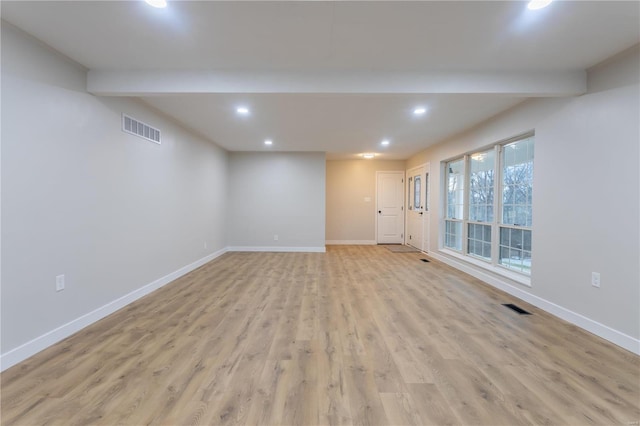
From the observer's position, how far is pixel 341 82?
8.68 feet

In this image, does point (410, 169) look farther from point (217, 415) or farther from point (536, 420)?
point (217, 415)

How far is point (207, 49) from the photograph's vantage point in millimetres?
2311

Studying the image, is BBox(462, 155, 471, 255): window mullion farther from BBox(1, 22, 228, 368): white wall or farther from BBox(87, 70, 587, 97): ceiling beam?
BBox(1, 22, 228, 368): white wall

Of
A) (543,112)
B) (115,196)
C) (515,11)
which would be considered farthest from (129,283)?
(543,112)

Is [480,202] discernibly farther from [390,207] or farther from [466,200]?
[390,207]

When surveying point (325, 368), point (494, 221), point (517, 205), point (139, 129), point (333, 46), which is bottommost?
point (325, 368)

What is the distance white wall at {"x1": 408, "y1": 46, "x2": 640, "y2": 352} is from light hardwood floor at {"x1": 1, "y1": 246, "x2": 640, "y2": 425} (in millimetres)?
276

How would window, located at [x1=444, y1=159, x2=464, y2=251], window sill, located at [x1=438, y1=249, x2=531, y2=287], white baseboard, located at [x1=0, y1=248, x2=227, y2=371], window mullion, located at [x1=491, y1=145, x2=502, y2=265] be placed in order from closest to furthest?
1. white baseboard, located at [x1=0, y1=248, x2=227, y2=371]
2. window sill, located at [x1=438, y1=249, x2=531, y2=287]
3. window mullion, located at [x1=491, y1=145, x2=502, y2=265]
4. window, located at [x1=444, y1=159, x2=464, y2=251]

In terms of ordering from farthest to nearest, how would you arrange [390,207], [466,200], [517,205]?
Answer: [390,207]
[466,200]
[517,205]

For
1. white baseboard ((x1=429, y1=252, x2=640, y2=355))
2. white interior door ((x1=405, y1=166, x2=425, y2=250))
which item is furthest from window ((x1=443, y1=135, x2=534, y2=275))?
white interior door ((x1=405, y1=166, x2=425, y2=250))

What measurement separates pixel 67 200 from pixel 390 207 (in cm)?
694

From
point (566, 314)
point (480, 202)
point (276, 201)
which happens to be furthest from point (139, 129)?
point (566, 314)

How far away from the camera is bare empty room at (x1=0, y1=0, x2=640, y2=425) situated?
1.75 meters

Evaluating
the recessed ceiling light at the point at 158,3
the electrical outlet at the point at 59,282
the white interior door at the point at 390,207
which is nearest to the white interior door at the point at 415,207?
the white interior door at the point at 390,207
